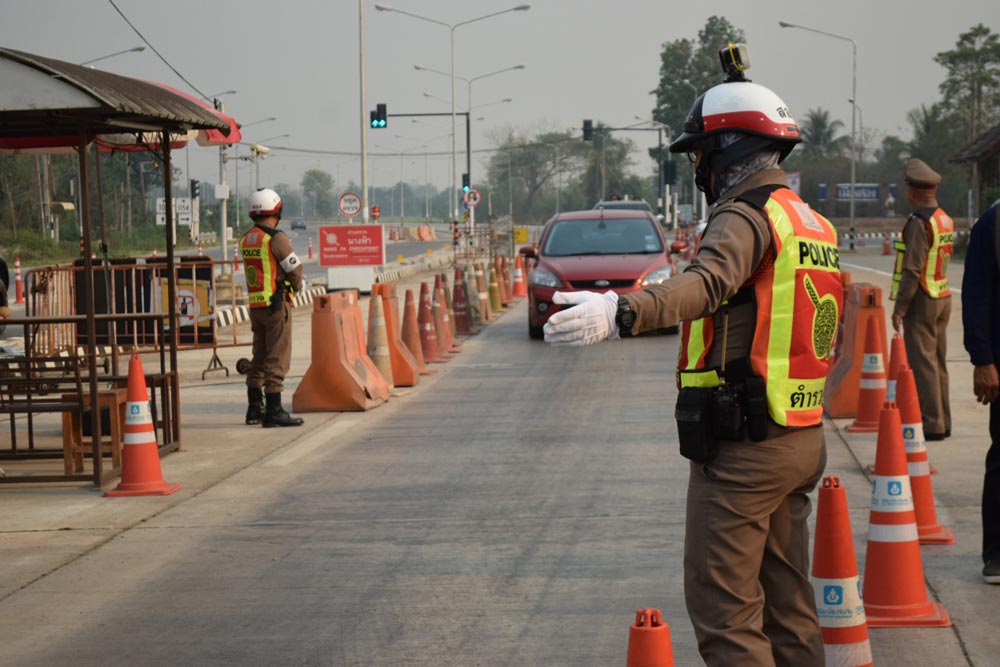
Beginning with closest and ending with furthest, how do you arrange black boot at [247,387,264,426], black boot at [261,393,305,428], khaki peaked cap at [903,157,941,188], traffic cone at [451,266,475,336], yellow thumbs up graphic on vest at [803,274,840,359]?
yellow thumbs up graphic on vest at [803,274,840,359] → khaki peaked cap at [903,157,941,188] → black boot at [261,393,305,428] → black boot at [247,387,264,426] → traffic cone at [451,266,475,336]

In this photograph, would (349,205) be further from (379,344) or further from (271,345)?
(271,345)

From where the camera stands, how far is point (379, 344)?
14.3 metres

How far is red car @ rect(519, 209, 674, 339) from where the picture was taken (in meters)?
18.9

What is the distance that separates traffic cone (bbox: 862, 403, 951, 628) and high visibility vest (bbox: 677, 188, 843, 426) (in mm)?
1692

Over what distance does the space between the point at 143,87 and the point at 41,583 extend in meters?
4.21

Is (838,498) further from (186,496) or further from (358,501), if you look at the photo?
A: (186,496)

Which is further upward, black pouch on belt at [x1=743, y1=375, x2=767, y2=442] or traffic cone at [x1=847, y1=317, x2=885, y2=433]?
black pouch on belt at [x1=743, y1=375, x2=767, y2=442]

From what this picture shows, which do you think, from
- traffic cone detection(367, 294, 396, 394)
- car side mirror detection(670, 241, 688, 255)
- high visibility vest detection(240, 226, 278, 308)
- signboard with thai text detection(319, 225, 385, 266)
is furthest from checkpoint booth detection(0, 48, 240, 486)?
signboard with thai text detection(319, 225, 385, 266)

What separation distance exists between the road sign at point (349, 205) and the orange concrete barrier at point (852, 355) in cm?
2519

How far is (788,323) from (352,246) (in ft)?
90.8

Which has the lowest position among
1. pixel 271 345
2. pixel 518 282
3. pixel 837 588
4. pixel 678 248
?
pixel 518 282

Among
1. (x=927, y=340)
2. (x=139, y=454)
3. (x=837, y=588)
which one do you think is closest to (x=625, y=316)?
(x=837, y=588)

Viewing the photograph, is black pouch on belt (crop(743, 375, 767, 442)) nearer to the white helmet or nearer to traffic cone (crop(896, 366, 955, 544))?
traffic cone (crop(896, 366, 955, 544))

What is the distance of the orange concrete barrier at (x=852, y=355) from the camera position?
11484 mm
